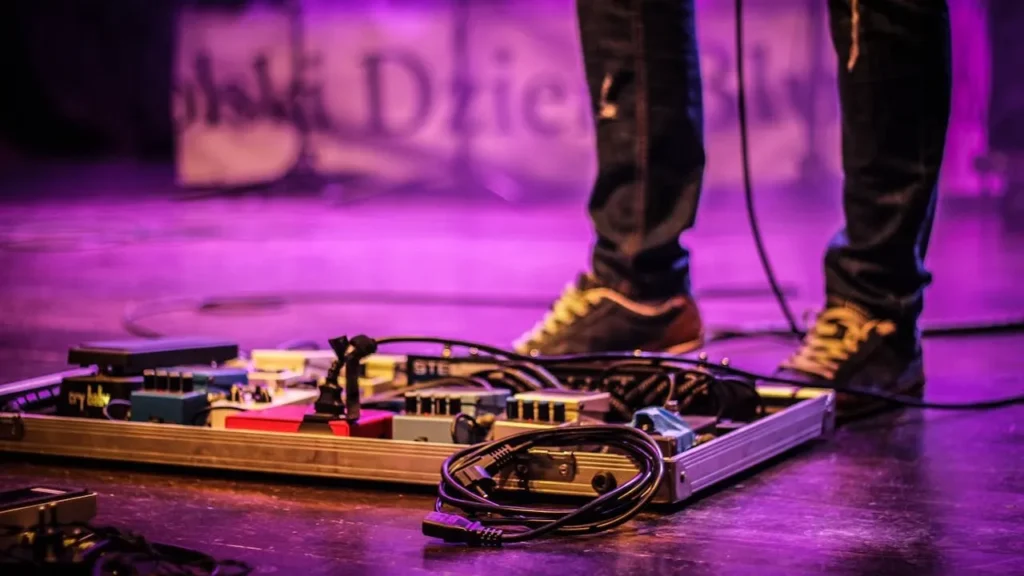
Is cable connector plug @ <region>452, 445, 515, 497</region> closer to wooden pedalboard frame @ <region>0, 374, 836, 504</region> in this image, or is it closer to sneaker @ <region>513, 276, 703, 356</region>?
wooden pedalboard frame @ <region>0, 374, 836, 504</region>

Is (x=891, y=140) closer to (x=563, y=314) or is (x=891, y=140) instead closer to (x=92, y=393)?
(x=563, y=314)

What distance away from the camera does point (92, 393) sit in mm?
1484

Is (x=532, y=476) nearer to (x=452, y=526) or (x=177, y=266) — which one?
(x=452, y=526)

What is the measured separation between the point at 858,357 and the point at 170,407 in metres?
0.86

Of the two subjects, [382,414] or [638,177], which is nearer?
[382,414]

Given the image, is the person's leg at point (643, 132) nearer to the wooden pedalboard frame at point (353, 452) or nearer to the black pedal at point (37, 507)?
the wooden pedalboard frame at point (353, 452)

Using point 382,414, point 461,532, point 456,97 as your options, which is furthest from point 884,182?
point 456,97

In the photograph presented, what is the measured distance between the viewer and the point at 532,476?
120 centimetres

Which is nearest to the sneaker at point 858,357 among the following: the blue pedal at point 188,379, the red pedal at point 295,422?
the red pedal at point 295,422

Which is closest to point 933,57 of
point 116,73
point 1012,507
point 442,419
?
point 1012,507

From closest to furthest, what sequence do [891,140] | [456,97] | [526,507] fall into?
[526,507], [891,140], [456,97]

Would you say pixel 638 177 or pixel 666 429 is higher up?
pixel 638 177

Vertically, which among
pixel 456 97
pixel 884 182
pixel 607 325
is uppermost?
pixel 456 97

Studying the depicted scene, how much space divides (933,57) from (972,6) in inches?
151
